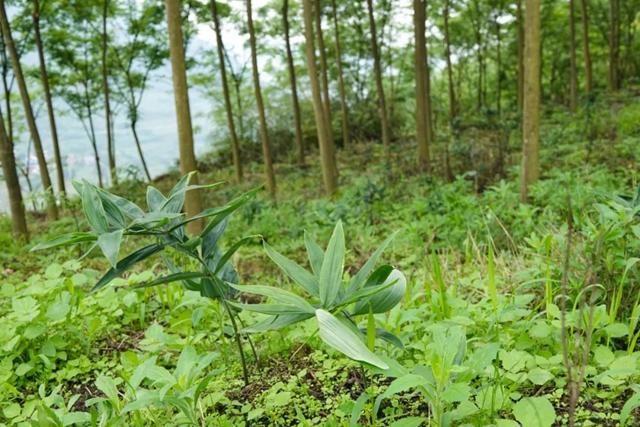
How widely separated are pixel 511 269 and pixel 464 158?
694 centimetres

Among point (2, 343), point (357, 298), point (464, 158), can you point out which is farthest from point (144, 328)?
point (464, 158)

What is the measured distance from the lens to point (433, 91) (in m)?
30.6

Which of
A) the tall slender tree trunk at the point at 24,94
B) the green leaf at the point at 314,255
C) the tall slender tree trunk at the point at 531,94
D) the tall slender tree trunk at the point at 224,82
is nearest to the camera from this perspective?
the green leaf at the point at 314,255

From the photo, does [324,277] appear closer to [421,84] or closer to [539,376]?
[539,376]

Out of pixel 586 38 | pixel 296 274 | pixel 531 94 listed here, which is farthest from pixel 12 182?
pixel 586 38

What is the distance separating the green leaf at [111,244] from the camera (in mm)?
1143

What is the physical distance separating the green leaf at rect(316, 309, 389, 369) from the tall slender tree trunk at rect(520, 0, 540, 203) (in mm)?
5534

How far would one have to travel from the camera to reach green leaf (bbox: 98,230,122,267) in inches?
45.0

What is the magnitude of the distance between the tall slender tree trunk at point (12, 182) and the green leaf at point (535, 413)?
26.9 feet

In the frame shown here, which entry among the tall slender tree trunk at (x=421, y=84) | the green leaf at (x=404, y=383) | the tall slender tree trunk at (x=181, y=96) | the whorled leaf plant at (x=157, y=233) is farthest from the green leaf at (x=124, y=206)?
the tall slender tree trunk at (x=421, y=84)


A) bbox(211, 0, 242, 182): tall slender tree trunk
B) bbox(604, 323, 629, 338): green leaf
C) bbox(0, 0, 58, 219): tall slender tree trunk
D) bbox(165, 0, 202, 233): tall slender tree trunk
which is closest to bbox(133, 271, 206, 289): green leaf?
bbox(604, 323, 629, 338): green leaf

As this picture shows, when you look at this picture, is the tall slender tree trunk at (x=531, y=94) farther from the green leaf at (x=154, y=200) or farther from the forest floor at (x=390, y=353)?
the green leaf at (x=154, y=200)

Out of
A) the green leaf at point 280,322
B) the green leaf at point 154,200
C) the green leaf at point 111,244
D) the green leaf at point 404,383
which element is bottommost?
the green leaf at point 404,383

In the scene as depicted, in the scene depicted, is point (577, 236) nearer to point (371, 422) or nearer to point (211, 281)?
point (371, 422)
